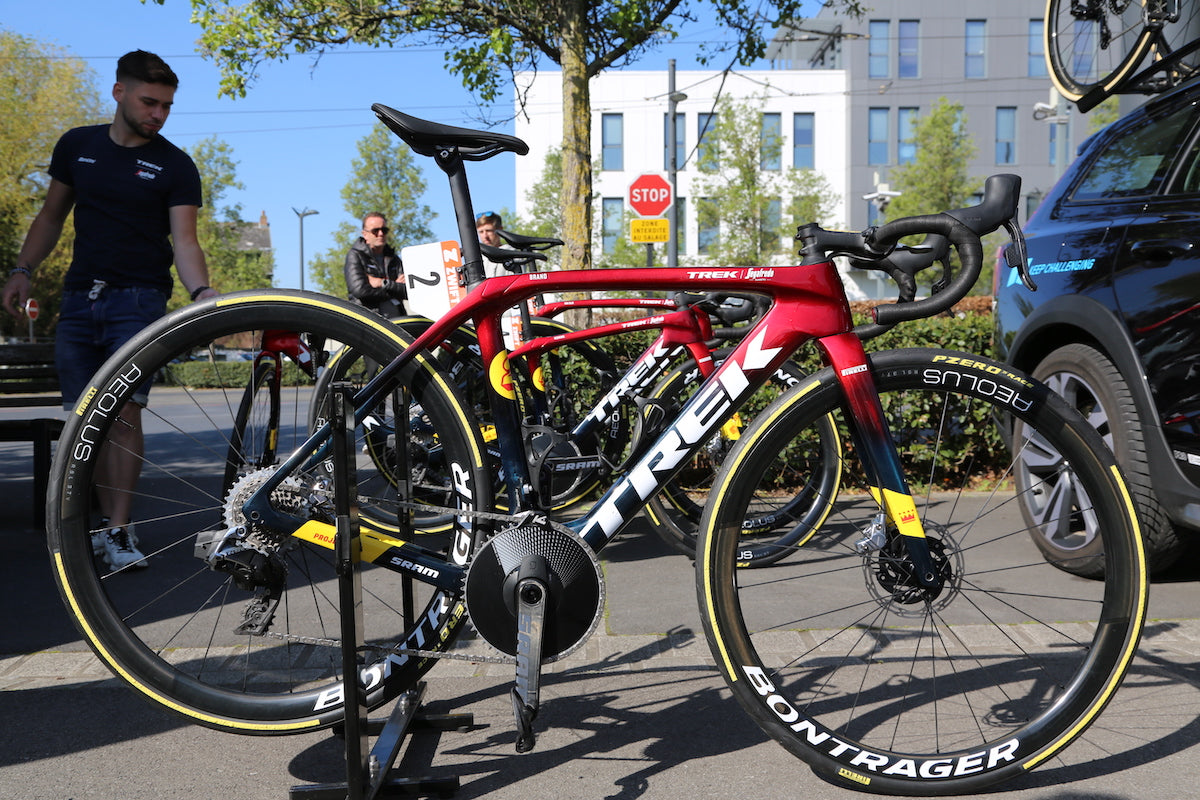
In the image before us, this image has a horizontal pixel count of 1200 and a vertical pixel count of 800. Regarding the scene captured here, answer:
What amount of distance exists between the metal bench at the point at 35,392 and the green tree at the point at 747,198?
3218 cm

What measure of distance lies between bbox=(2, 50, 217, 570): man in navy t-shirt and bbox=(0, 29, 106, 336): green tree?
97.2 ft

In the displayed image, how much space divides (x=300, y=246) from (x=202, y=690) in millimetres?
50301

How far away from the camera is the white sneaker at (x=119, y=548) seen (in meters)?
4.56

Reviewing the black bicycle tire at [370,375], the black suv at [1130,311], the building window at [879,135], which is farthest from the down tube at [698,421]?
the building window at [879,135]

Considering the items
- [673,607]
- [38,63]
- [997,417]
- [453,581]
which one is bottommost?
[673,607]

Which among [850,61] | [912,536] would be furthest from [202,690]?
[850,61]

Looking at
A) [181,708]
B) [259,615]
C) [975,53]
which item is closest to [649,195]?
[259,615]

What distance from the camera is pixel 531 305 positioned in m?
5.10

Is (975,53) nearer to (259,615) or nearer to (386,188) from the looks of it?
(386,188)

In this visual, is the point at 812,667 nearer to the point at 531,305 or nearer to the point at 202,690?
the point at 202,690

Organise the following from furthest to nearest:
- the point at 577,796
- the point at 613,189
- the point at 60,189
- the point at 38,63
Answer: the point at 613,189 < the point at 38,63 < the point at 60,189 < the point at 577,796

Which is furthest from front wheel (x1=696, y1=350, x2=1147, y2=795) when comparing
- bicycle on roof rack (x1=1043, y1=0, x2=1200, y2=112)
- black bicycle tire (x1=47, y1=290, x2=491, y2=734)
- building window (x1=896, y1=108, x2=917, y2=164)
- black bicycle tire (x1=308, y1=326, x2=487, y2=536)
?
building window (x1=896, y1=108, x2=917, y2=164)

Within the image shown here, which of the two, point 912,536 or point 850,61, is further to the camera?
point 850,61

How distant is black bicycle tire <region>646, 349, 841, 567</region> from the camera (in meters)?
4.48
